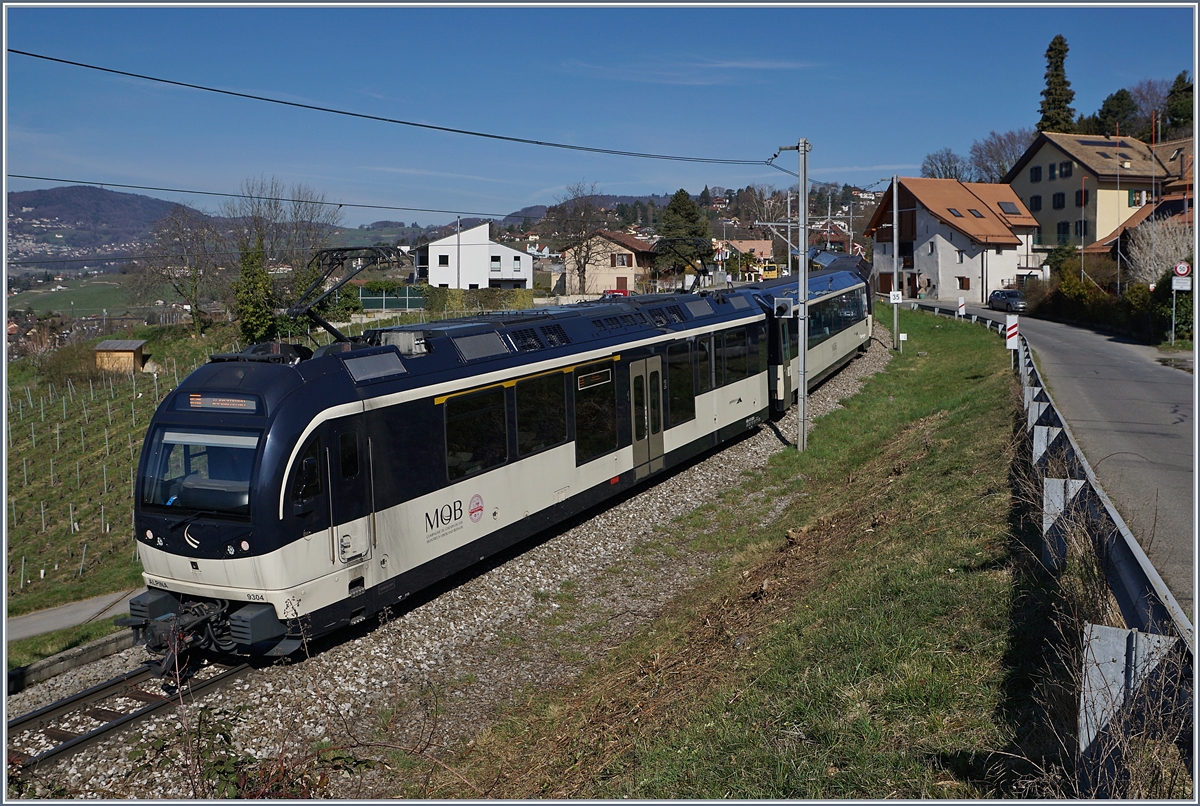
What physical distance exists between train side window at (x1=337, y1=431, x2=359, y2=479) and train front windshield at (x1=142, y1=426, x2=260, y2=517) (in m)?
0.85

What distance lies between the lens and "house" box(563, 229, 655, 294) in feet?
244

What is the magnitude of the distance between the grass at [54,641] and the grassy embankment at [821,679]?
7.33 meters

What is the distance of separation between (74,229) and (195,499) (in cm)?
12231

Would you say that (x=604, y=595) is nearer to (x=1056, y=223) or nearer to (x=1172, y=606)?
(x=1172, y=606)

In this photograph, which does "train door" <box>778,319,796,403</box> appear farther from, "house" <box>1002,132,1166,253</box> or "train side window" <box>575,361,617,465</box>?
"house" <box>1002,132,1166,253</box>

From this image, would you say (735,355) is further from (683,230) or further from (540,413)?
(683,230)

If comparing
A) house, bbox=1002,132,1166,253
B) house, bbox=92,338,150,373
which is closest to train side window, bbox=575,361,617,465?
house, bbox=92,338,150,373

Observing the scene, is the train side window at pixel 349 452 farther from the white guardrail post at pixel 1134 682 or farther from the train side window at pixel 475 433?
the white guardrail post at pixel 1134 682

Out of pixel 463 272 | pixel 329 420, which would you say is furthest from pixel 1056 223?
pixel 329 420

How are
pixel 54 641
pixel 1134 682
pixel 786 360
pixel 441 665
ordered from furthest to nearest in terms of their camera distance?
pixel 786 360 < pixel 54 641 < pixel 441 665 < pixel 1134 682

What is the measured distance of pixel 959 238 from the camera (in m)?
60.3

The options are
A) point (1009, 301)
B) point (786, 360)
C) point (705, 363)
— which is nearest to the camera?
point (705, 363)

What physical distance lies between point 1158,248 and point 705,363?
87.5 feet

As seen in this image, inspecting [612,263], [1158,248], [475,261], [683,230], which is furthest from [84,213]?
[1158,248]
